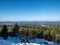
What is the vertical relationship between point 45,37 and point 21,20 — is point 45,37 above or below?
below

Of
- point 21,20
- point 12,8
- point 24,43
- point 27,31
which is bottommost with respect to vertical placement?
point 24,43

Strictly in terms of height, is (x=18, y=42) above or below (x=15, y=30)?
below

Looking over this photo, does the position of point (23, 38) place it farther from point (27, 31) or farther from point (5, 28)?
point (5, 28)

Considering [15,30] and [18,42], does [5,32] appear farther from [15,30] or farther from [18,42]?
[18,42]

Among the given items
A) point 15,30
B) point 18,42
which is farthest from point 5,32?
point 18,42

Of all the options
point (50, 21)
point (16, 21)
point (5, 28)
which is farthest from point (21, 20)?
point (50, 21)

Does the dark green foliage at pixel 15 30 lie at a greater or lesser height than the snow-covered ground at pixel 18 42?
greater

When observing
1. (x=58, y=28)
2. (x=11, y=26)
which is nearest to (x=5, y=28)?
(x=11, y=26)

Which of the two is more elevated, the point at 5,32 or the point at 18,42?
the point at 5,32

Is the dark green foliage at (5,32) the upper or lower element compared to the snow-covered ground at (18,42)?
upper

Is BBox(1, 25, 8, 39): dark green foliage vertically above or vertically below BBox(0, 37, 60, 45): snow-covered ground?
above
